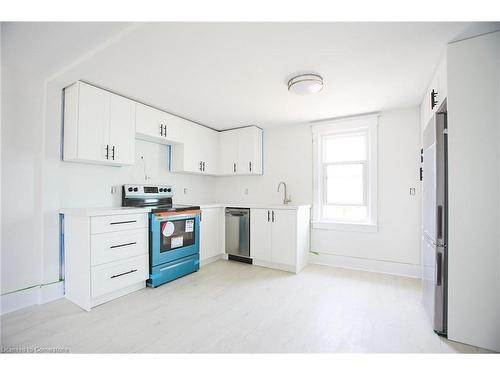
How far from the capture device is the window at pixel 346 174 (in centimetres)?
343

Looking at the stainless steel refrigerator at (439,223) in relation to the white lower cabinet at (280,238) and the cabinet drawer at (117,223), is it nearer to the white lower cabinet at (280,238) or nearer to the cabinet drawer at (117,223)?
the white lower cabinet at (280,238)

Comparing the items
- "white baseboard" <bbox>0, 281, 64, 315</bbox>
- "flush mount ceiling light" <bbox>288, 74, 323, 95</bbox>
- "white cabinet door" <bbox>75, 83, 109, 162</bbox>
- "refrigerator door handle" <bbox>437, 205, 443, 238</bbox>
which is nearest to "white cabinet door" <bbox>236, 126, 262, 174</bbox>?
"flush mount ceiling light" <bbox>288, 74, 323, 95</bbox>

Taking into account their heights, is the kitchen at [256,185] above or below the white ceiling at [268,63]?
below

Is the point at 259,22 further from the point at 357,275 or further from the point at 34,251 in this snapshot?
the point at 357,275

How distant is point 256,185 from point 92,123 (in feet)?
8.68

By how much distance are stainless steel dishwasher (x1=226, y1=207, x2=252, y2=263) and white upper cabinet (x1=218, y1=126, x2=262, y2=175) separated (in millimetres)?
799

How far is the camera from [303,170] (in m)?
3.90

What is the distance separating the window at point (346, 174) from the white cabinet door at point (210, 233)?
63.5 inches

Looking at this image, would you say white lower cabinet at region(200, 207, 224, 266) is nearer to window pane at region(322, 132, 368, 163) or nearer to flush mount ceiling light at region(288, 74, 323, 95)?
window pane at region(322, 132, 368, 163)

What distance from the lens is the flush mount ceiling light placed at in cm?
226

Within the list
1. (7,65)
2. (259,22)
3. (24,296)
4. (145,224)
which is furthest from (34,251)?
(259,22)

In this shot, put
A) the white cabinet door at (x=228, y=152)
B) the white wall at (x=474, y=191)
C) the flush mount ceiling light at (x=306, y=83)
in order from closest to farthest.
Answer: the white wall at (x=474, y=191) < the flush mount ceiling light at (x=306, y=83) < the white cabinet door at (x=228, y=152)

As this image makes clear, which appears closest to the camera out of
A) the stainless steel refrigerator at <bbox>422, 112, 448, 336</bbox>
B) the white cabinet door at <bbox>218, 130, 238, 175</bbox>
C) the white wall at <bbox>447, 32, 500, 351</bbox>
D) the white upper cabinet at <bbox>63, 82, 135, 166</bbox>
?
the white wall at <bbox>447, 32, 500, 351</bbox>

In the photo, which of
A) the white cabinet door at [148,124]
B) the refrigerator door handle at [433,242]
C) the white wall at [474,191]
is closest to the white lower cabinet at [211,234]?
the white cabinet door at [148,124]
